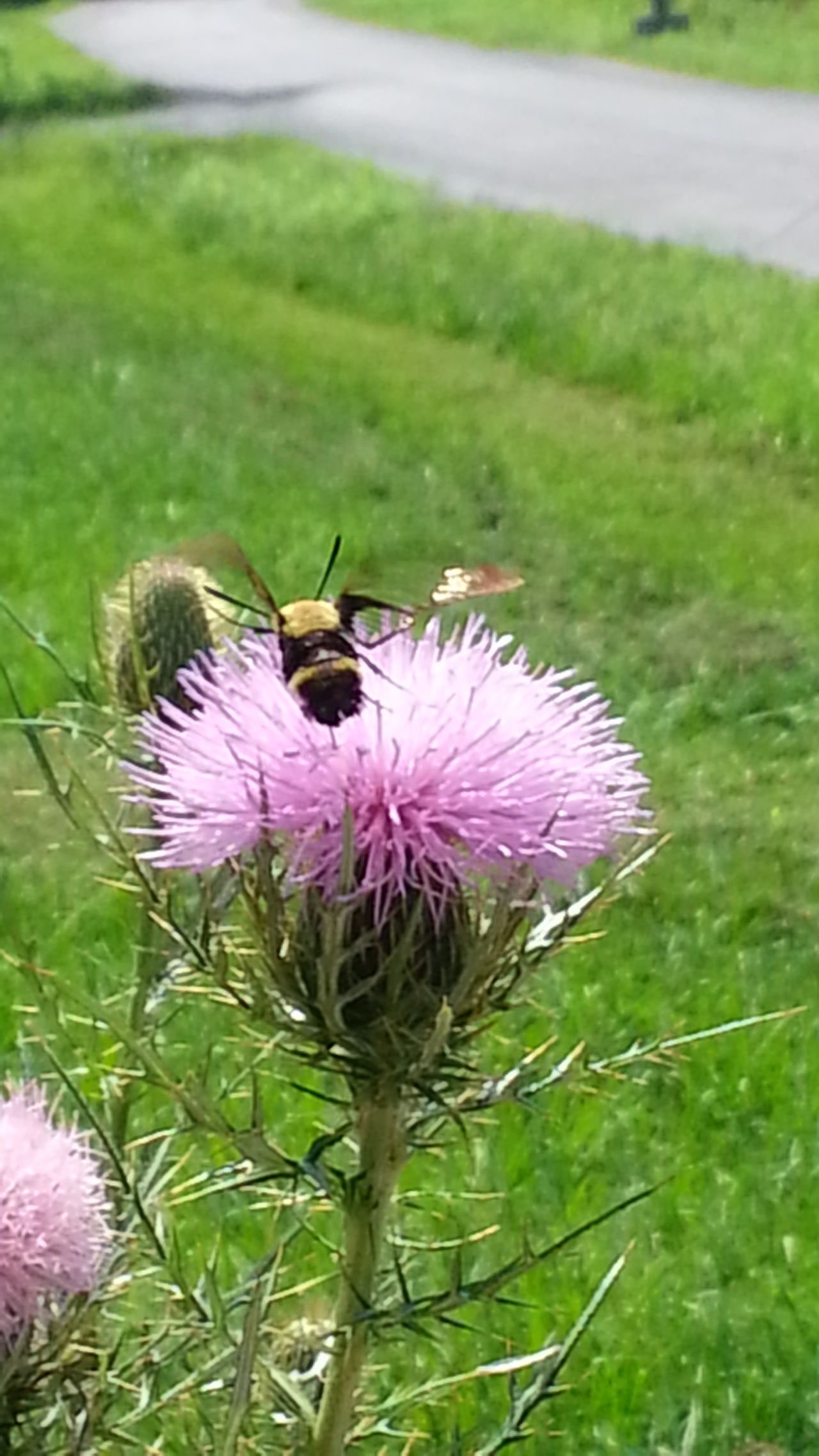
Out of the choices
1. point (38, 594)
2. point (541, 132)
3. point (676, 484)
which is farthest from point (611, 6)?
point (38, 594)

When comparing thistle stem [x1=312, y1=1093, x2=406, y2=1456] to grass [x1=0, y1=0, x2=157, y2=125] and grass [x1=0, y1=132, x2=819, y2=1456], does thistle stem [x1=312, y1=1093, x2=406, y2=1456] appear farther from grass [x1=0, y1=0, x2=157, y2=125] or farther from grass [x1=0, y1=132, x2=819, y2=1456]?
grass [x1=0, y1=0, x2=157, y2=125]

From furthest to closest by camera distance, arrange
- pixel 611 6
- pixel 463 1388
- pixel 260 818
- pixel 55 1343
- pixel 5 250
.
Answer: pixel 611 6 < pixel 5 250 < pixel 463 1388 < pixel 55 1343 < pixel 260 818

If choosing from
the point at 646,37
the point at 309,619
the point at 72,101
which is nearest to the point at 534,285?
the point at 309,619

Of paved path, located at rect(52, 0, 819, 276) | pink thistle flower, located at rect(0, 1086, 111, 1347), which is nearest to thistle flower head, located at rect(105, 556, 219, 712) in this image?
pink thistle flower, located at rect(0, 1086, 111, 1347)

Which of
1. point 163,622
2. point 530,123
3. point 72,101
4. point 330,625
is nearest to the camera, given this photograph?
point 330,625

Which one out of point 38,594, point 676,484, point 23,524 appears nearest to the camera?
point 38,594

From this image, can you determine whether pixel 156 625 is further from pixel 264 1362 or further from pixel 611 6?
pixel 611 6

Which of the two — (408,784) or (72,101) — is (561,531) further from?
(72,101)
